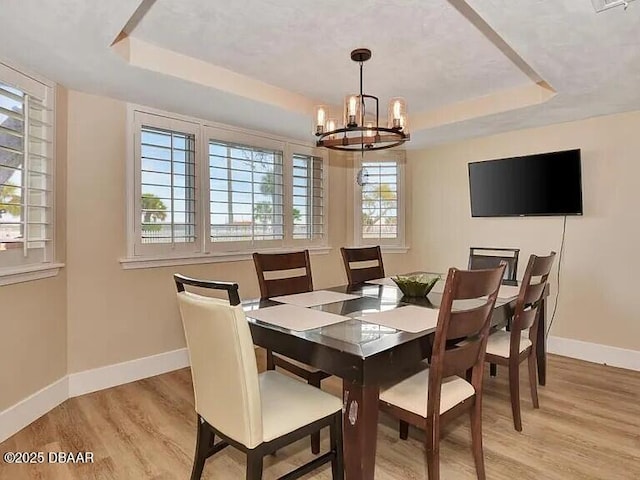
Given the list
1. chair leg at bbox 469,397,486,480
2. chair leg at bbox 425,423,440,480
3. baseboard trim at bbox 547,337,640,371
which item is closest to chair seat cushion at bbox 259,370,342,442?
chair leg at bbox 425,423,440,480

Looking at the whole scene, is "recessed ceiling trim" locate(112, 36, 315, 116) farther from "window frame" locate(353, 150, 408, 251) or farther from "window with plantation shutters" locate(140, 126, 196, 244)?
"window frame" locate(353, 150, 408, 251)

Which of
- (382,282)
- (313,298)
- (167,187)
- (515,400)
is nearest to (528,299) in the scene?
(515,400)

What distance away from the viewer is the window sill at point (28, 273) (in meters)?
2.28

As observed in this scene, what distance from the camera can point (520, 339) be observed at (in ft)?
8.26

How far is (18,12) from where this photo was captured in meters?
1.84

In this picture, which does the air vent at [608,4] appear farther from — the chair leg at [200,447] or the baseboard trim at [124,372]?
the baseboard trim at [124,372]

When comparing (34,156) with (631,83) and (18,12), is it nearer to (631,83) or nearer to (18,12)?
(18,12)

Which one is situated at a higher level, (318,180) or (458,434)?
(318,180)

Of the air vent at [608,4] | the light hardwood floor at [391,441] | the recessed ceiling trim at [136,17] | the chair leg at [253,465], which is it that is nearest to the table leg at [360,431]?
the chair leg at [253,465]

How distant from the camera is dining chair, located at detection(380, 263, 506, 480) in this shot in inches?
64.4

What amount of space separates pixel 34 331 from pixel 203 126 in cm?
201

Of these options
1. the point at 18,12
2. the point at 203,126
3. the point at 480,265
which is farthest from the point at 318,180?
the point at 18,12

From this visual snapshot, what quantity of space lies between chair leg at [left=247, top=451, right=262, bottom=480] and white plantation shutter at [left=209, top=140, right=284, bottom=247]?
7.97 feet

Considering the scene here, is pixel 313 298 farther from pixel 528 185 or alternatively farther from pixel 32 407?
pixel 528 185
